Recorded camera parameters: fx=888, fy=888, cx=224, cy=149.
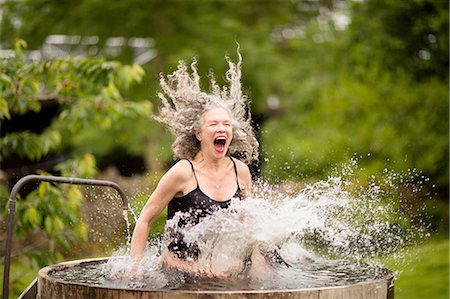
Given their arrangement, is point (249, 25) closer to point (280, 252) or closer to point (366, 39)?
point (366, 39)

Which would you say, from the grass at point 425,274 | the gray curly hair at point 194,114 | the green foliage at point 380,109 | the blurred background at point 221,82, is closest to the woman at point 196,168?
the gray curly hair at point 194,114

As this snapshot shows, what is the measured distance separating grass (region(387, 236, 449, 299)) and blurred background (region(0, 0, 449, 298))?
33mm

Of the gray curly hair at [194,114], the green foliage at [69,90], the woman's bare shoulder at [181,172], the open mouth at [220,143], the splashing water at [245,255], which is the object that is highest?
the green foliage at [69,90]

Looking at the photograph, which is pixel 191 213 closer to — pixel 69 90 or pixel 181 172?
pixel 181 172

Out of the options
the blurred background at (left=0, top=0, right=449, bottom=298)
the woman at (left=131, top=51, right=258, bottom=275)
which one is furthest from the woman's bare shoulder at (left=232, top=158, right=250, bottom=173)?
the blurred background at (left=0, top=0, right=449, bottom=298)

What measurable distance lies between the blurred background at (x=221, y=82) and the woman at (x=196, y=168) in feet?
2.34

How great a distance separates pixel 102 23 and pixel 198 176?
13649 mm

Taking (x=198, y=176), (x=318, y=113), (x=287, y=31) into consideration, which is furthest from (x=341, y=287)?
(x=287, y=31)

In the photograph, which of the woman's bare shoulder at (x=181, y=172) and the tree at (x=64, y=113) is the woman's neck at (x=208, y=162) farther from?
the tree at (x=64, y=113)

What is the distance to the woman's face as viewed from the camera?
422 cm

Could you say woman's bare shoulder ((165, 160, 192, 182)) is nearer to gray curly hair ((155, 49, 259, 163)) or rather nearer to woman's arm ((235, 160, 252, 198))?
gray curly hair ((155, 49, 259, 163))

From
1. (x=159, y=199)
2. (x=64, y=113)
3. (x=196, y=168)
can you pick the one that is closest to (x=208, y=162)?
(x=196, y=168)

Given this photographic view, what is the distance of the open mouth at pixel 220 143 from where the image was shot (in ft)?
13.8

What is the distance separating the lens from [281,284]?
394 cm
